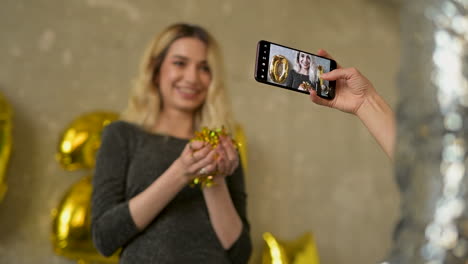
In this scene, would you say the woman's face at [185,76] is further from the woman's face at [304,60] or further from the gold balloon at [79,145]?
the woman's face at [304,60]

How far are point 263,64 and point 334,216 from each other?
1509 mm

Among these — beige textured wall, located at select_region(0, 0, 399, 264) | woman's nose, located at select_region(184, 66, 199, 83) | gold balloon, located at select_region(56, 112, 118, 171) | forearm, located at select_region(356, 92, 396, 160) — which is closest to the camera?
forearm, located at select_region(356, 92, 396, 160)

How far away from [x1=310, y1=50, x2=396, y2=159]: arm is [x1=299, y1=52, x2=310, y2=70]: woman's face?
0.12ft

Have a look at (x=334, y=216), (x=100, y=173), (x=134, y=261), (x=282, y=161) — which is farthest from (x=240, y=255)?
(x=334, y=216)

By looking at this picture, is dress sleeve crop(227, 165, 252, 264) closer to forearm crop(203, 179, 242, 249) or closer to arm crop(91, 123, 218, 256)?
forearm crop(203, 179, 242, 249)

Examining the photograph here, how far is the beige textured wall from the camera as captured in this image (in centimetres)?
170

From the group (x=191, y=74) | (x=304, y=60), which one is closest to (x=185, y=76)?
(x=191, y=74)

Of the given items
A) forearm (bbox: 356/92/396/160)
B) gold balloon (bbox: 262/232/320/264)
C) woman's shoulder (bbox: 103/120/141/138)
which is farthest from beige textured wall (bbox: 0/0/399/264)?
forearm (bbox: 356/92/396/160)

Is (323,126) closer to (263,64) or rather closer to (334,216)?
(334,216)

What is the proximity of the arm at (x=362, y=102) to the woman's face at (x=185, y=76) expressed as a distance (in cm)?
58

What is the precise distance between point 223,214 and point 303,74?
1.66 ft

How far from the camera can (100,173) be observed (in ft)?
4.33

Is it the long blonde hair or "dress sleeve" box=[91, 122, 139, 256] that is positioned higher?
the long blonde hair

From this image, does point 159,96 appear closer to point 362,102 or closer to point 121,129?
point 121,129
